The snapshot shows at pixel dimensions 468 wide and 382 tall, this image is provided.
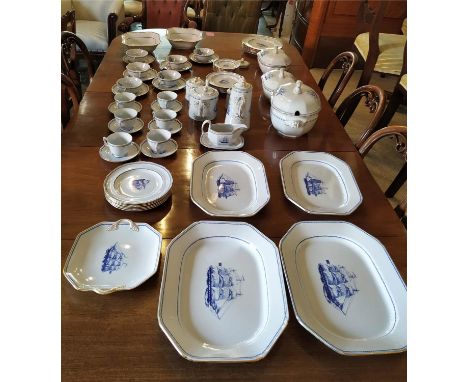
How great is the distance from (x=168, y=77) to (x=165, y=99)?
184 millimetres

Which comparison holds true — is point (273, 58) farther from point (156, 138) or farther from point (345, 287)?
point (345, 287)

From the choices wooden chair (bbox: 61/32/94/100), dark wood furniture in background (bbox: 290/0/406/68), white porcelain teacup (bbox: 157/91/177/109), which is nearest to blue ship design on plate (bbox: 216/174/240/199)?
white porcelain teacup (bbox: 157/91/177/109)

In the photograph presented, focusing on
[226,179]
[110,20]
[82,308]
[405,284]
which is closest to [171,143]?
[226,179]

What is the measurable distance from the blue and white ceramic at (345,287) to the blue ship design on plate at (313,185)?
0.39ft

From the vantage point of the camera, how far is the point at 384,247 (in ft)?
2.14

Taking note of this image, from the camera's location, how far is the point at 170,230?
658 millimetres

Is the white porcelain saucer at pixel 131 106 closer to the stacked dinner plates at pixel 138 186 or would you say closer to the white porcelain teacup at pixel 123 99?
the white porcelain teacup at pixel 123 99

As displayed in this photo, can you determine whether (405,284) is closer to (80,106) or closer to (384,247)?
(384,247)

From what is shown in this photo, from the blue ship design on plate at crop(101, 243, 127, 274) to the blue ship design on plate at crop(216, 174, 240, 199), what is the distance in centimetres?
24

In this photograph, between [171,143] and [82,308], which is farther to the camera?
[171,143]

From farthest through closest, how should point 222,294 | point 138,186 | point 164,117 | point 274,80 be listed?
1. point 274,80
2. point 164,117
3. point 138,186
4. point 222,294

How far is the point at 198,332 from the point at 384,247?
1.20ft

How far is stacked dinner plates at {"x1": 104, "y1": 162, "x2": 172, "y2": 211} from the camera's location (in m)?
0.68

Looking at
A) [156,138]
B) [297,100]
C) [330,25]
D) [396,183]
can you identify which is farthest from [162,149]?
[330,25]
